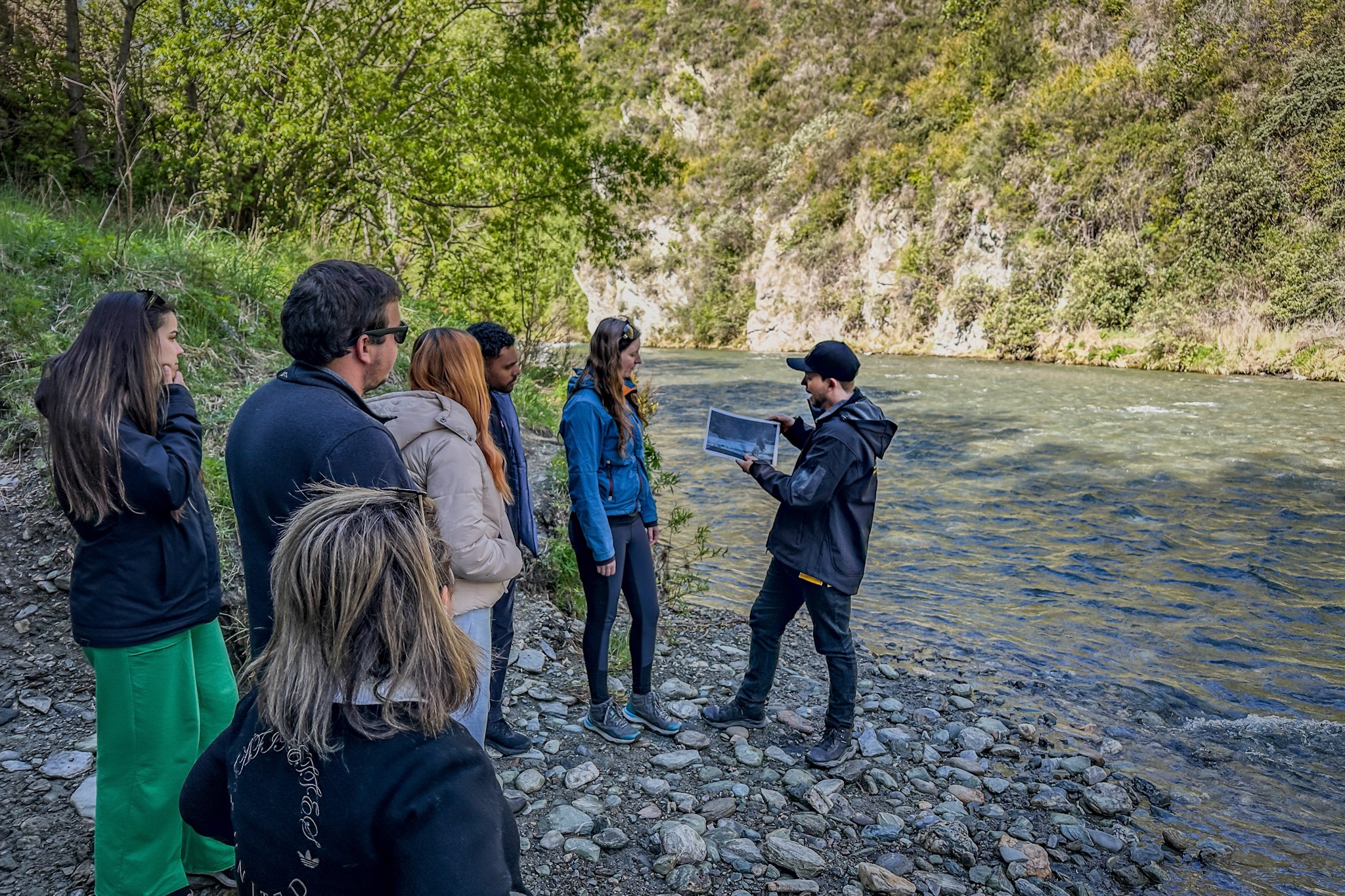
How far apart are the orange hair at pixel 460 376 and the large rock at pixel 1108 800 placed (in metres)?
3.42

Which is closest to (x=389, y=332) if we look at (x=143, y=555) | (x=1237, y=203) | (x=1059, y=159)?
(x=143, y=555)

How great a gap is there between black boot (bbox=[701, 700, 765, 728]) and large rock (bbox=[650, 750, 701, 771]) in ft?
1.31

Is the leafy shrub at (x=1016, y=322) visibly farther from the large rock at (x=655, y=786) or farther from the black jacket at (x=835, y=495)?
the large rock at (x=655, y=786)

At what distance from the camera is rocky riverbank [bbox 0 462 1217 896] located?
3.52 metres

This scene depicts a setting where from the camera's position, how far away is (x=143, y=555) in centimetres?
281

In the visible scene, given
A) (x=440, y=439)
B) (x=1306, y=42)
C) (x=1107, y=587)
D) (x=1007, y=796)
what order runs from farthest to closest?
(x=1306, y=42)
(x=1107, y=587)
(x=1007, y=796)
(x=440, y=439)

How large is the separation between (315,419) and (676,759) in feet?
9.71

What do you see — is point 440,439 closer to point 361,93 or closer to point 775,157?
point 361,93

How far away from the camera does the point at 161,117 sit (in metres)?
9.53

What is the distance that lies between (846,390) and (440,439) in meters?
2.34

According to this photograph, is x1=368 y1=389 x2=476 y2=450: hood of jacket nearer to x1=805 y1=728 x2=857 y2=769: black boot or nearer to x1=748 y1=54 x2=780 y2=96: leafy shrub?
x1=805 y1=728 x2=857 y2=769: black boot

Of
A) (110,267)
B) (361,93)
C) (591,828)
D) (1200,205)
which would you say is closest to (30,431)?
(110,267)

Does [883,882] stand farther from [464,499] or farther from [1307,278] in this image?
[1307,278]

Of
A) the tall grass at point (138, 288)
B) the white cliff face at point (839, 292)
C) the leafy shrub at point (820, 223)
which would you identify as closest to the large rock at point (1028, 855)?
the tall grass at point (138, 288)
